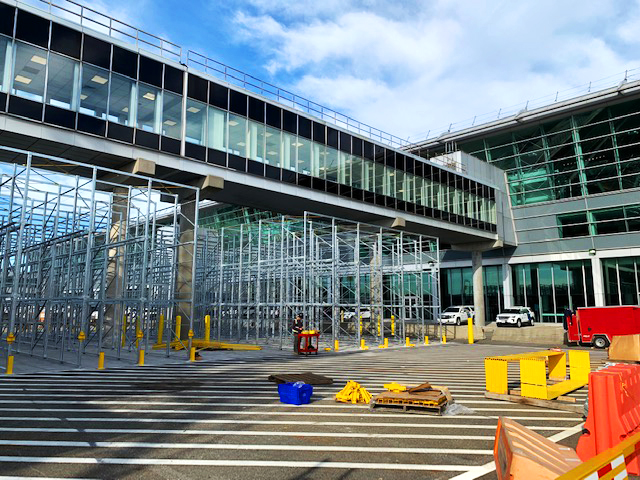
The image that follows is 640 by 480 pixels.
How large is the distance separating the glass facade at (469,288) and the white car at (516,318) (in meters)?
5.76

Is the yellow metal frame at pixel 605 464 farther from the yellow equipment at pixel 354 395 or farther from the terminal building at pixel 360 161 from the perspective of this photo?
the terminal building at pixel 360 161

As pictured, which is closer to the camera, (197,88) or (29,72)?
(29,72)

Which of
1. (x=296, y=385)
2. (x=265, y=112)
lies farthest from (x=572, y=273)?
(x=296, y=385)

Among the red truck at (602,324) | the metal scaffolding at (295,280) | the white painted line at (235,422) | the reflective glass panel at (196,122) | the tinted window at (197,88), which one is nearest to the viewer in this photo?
the white painted line at (235,422)

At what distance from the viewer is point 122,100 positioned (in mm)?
22891

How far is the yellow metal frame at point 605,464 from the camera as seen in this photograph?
110 inches

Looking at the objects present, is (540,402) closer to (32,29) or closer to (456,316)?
(32,29)

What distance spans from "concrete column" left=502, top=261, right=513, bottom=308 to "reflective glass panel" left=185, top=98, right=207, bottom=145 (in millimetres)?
32820

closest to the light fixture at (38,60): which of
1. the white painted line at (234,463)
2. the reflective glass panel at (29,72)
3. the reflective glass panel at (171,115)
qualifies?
the reflective glass panel at (29,72)

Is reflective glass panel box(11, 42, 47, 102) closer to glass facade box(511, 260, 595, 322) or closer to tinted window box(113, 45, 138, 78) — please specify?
tinted window box(113, 45, 138, 78)

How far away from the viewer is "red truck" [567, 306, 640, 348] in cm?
2466

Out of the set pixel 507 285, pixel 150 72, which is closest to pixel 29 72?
pixel 150 72

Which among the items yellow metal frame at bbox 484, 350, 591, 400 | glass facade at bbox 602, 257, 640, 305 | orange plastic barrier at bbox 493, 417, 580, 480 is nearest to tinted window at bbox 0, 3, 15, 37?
yellow metal frame at bbox 484, 350, 591, 400

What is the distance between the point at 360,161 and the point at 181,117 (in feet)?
43.9
